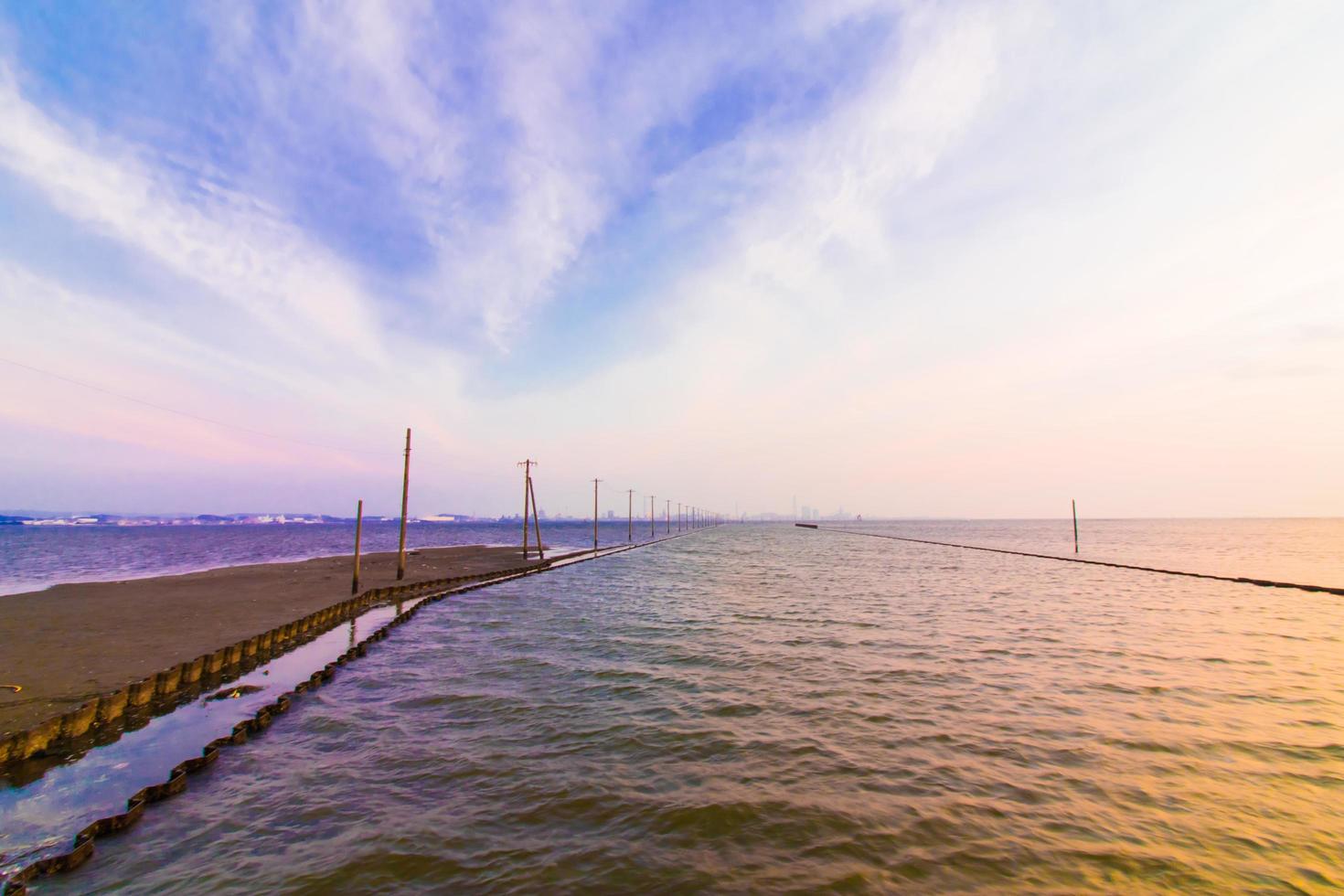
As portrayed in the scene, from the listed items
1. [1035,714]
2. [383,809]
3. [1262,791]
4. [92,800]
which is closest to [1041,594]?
[1035,714]

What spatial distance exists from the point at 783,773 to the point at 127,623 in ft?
90.0

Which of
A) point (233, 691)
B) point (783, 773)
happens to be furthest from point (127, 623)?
point (783, 773)

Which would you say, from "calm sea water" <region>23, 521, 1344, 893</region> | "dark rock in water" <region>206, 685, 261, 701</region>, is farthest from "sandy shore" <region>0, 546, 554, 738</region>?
"calm sea water" <region>23, 521, 1344, 893</region>

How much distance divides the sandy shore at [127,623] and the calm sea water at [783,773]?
18.1 feet

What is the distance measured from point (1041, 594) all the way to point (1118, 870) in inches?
1237

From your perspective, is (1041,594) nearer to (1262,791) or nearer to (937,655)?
(937,655)

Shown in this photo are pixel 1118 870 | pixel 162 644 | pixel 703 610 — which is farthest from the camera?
pixel 703 610

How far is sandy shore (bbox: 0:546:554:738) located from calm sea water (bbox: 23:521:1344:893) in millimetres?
5503

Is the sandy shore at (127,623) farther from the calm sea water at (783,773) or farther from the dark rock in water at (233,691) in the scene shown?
the calm sea water at (783,773)

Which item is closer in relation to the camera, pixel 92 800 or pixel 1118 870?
pixel 1118 870

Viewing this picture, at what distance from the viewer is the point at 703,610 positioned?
27.7 metres

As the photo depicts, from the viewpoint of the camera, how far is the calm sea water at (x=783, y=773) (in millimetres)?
6863

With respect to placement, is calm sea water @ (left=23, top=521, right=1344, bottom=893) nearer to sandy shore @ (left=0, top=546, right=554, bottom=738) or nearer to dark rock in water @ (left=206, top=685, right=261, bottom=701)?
dark rock in water @ (left=206, top=685, right=261, bottom=701)

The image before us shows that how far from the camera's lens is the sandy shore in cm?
1426
